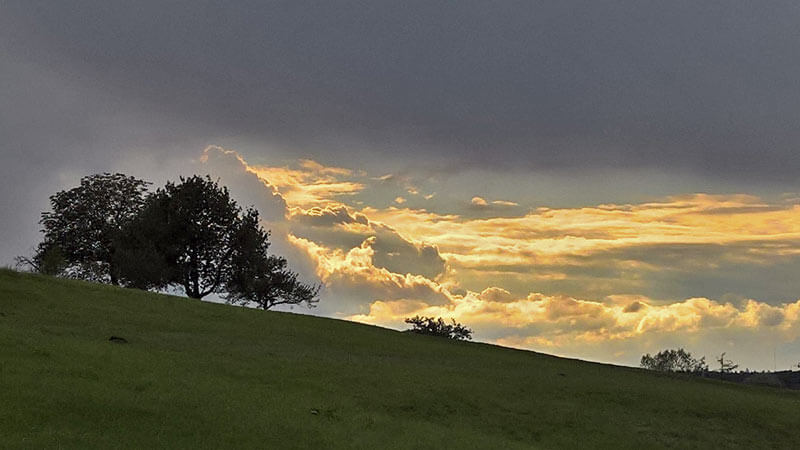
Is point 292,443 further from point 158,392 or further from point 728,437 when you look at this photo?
point 728,437

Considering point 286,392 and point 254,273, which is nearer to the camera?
point 286,392

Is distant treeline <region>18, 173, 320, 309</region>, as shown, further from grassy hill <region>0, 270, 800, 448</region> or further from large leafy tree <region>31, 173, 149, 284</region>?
grassy hill <region>0, 270, 800, 448</region>

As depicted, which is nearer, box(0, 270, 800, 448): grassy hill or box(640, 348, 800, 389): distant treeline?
box(0, 270, 800, 448): grassy hill

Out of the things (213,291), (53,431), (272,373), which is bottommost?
(53,431)

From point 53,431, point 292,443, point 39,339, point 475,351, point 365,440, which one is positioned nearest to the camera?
point 53,431

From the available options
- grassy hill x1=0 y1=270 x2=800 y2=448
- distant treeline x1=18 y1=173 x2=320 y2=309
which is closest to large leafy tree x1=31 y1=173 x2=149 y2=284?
distant treeline x1=18 y1=173 x2=320 y2=309

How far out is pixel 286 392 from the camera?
30.0m

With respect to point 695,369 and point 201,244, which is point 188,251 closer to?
point 201,244

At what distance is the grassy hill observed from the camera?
950 inches

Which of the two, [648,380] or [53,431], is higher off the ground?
[648,380]

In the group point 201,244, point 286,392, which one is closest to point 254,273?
point 201,244

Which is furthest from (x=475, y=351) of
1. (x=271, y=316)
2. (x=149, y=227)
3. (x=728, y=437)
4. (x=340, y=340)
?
(x=149, y=227)

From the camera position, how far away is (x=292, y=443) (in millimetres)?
24266

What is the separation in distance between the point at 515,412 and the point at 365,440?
10.0 meters
